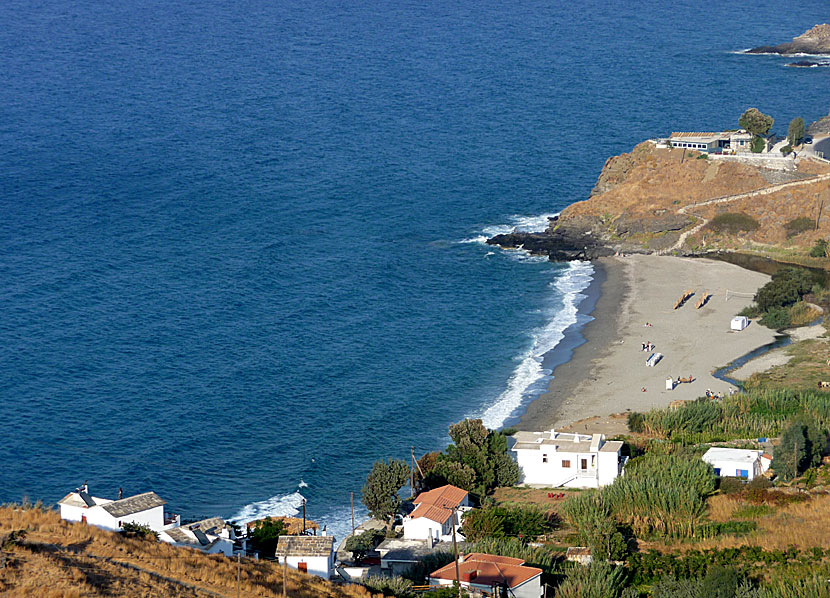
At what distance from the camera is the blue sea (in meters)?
69.8

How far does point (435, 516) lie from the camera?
52.6 m

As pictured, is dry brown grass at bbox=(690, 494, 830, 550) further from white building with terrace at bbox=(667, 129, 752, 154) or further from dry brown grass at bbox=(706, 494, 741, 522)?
white building with terrace at bbox=(667, 129, 752, 154)

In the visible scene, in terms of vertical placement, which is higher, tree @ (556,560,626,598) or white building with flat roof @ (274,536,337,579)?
white building with flat roof @ (274,536,337,579)

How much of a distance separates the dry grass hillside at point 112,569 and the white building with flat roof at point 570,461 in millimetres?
21995

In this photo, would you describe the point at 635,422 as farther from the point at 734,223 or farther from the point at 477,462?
the point at 734,223

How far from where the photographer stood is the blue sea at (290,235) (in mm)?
69750

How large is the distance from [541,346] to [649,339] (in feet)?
26.6

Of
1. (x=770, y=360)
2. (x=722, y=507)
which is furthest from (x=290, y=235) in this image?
(x=722, y=507)

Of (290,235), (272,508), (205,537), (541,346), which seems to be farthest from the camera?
(290,235)

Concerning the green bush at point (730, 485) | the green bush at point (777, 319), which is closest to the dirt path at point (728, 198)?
the green bush at point (777, 319)

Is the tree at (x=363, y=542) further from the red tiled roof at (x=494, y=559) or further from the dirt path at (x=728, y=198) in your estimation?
the dirt path at (x=728, y=198)

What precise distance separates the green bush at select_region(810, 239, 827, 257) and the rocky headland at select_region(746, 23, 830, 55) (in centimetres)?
9605

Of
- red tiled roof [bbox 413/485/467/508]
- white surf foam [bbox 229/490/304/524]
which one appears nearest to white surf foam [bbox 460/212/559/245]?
white surf foam [bbox 229/490/304/524]

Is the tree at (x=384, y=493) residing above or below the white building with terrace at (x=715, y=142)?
below
